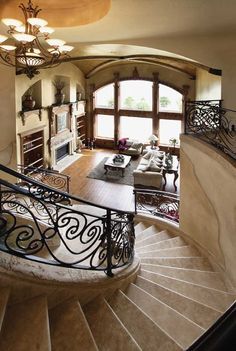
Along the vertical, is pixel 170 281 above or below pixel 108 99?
below

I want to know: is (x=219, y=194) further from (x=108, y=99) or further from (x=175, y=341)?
(x=108, y=99)

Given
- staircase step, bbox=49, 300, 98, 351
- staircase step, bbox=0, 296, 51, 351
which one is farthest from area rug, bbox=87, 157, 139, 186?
staircase step, bbox=0, 296, 51, 351

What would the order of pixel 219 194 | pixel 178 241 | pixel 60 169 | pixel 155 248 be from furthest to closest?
pixel 60 169 → pixel 178 241 → pixel 155 248 → pixel 219 194

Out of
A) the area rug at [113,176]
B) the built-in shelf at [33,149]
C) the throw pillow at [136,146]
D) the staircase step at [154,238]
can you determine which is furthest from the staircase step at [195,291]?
the throw pillow at [136,146]

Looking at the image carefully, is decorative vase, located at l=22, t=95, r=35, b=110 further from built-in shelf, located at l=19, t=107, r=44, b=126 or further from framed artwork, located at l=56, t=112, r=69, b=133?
framed artwork, located at l=56, t=112, r=69, b=133

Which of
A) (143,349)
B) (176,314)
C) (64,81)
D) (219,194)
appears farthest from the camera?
(64,81)

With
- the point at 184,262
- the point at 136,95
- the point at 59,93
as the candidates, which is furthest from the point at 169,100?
the point at 184,262

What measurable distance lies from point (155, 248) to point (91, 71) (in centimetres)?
1244

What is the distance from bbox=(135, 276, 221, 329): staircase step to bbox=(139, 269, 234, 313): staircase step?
328mm

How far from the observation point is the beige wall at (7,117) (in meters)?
8.12

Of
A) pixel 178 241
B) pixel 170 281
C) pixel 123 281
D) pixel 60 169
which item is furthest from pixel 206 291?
pixel 60 169

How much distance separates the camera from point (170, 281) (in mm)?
4301

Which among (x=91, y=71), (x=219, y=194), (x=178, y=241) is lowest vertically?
(x=178, y=241)

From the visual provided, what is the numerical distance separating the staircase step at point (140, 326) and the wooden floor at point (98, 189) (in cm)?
571
